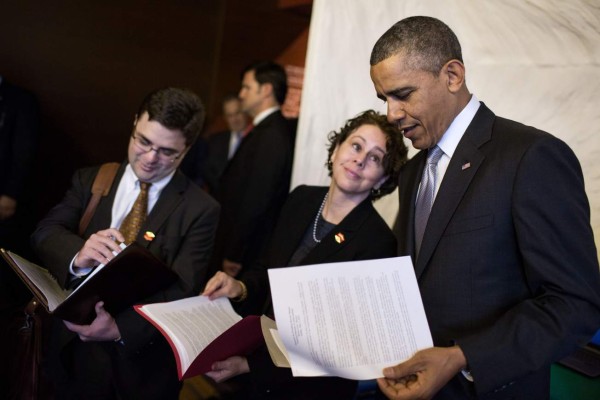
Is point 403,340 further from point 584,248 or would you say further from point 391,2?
point 391,2

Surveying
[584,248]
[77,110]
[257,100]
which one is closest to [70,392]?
[584,248]

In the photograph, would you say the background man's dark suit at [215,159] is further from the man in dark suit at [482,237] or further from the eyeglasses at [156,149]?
the man in dark suit at [482,237]

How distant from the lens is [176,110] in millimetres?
2135

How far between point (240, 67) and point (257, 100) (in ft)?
5.60

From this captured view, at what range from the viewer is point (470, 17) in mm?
2566

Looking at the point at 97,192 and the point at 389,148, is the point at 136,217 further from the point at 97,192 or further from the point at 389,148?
the point at 389,148

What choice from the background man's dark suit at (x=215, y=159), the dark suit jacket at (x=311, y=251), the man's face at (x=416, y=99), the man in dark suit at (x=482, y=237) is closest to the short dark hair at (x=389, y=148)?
the dark suit jacket at (x=311, y=251)

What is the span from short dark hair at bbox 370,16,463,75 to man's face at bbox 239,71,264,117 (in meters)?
2.59

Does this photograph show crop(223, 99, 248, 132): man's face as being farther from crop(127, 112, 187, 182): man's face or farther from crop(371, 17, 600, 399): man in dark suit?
crop(371, 17, 600, 399): man in dark suit

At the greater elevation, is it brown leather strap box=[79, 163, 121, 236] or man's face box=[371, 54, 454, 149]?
man's face box=[371, 54, 454, 149]

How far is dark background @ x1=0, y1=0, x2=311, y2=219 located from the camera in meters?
4.42

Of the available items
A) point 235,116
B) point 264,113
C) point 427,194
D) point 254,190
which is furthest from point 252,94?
point 427,194

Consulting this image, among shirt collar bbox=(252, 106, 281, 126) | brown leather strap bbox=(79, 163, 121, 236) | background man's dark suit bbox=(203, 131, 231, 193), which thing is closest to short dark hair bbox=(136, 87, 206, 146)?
brown leather strap bbox=(79, 163, 121, 236)

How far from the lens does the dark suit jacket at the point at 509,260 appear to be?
1.30 meters
